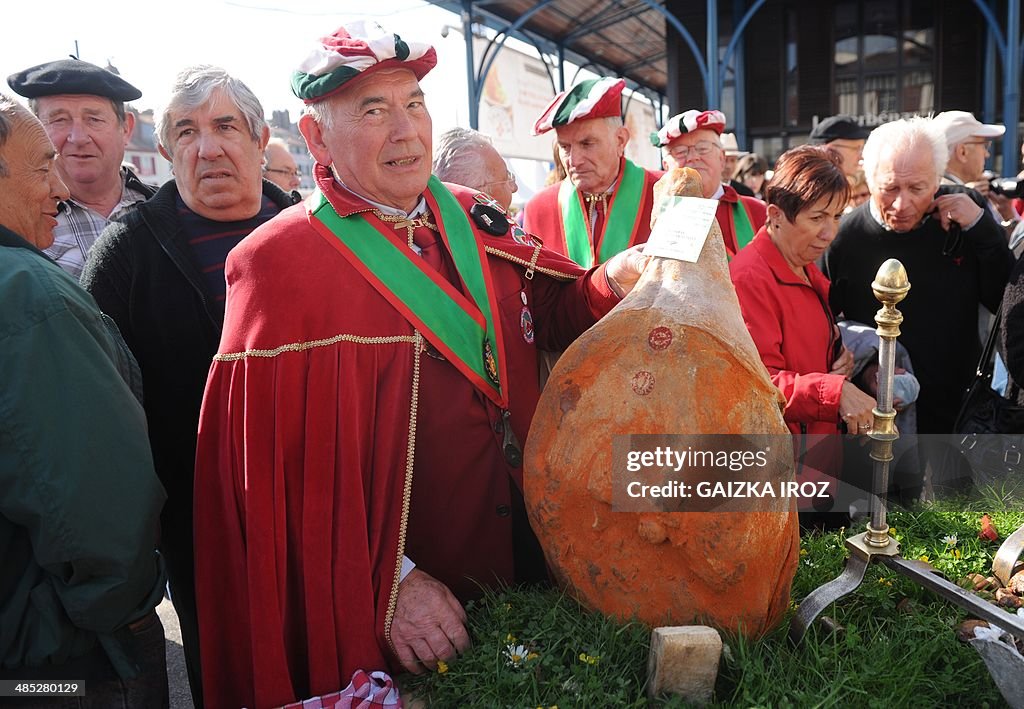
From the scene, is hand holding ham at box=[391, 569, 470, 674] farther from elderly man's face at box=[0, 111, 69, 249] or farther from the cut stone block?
elderly man's face at box=[0, 111, 69, 249]

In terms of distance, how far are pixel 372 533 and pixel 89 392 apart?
653 millimetres

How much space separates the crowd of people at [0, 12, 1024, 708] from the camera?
1526 millimetres

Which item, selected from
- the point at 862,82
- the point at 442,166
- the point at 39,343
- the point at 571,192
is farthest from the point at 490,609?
the point at 862,82

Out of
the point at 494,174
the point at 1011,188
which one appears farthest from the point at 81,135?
the point at 1011,188

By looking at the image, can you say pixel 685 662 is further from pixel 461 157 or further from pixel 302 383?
pixel 461 157

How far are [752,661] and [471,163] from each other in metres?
2.49

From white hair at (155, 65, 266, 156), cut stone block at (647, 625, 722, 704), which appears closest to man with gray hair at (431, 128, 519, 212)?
white hair at (155, 65, 266, 156)

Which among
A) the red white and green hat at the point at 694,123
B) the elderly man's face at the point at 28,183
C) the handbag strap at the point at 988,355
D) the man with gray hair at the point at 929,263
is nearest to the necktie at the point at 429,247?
the elderly man's face at the point at 28,183

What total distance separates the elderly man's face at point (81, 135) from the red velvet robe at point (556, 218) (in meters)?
1.94

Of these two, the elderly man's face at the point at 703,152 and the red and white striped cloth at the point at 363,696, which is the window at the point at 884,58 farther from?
the red and white striped cloth at the point at 363,696

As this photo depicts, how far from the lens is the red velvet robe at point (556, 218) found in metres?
3.67

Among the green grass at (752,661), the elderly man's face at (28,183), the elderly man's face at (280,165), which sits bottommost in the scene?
the green grass at (752,661)

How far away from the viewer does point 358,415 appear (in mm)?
1739

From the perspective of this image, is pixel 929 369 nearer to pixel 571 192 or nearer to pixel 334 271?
pixel 571 192
